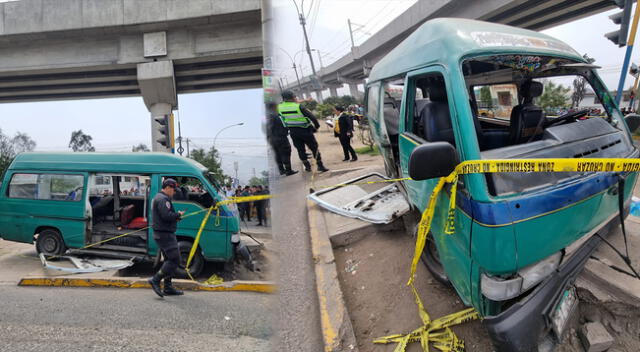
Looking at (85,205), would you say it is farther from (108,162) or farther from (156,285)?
(156,285)

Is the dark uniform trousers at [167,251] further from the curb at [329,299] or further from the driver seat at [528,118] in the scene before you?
the driver seat at [528,118]

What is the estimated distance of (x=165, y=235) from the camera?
3818 millimetres

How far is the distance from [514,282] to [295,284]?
216cm

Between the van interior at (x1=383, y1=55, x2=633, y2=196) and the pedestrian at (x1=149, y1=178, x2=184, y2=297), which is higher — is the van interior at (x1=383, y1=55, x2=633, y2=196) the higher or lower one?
the higher one

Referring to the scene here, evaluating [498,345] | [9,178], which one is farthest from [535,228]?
[9,178]

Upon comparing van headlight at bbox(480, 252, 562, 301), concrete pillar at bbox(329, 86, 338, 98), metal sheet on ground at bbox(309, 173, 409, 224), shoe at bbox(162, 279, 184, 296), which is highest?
concrete pillar at bbox(329, 86, 338, 98)

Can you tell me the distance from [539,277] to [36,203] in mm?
6730

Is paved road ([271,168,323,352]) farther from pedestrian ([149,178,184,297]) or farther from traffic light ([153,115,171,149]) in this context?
traffic light ([153,115,171,149])

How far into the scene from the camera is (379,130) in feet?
13.2

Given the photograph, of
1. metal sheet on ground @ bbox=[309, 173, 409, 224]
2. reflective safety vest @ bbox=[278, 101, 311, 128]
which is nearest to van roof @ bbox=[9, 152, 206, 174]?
reflective safety vest @ bbox=[278, 101, 311, 128]

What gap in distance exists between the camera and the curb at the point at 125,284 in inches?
155

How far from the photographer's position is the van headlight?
4.66 ft

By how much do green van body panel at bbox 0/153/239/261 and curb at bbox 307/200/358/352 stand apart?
1.63 meters

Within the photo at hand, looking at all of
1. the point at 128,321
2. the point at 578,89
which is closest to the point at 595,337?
the point at 578,89
